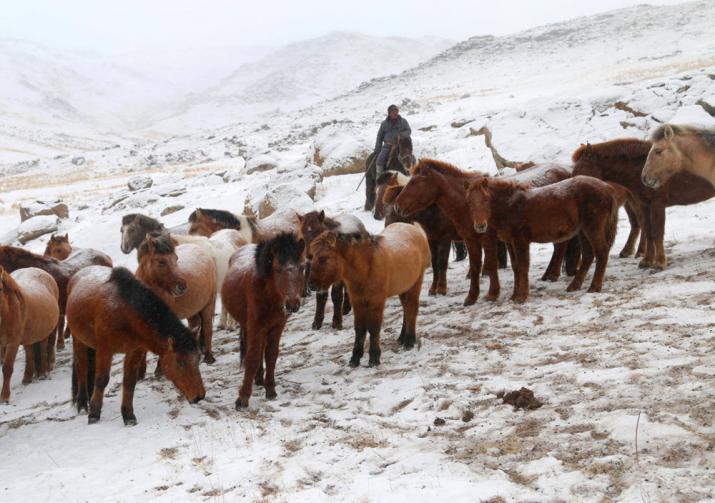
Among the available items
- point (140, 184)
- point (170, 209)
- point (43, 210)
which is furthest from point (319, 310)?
point (140, 184)

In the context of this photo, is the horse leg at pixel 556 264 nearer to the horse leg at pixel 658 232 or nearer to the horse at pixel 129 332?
the horse leg at pixel 658 232

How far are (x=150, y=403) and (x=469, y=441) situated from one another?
3842mm

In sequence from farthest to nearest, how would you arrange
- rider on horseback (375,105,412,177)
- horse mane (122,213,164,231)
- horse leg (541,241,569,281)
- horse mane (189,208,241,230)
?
rider on horseback (375,105,412,177) → horse mane (122,213,164,231) → horse mane (189,208,241,230) → horse leg (541,241,569,281)

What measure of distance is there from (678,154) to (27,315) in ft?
30.4

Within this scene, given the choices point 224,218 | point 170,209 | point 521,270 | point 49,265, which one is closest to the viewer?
point 521,270

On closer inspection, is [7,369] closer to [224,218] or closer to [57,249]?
[57,249]

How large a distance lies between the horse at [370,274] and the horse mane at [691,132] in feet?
13.9

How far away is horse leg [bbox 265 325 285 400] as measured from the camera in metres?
6.42

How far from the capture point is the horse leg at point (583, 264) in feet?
27.3

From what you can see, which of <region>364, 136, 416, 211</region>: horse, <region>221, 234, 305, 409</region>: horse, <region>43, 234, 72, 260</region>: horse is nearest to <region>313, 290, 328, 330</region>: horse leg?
<region>221, 234, 305, 409</region>: horse

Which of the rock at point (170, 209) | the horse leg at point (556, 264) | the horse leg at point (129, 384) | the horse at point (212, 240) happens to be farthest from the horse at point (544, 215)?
the rock at point (170, 209)

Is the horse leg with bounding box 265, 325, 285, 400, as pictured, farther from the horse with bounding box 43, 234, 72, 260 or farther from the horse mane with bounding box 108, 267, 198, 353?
the horse with bounding box 43, 234, 72, 260

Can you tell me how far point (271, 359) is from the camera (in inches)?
255

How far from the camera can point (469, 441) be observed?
4.52 meters
